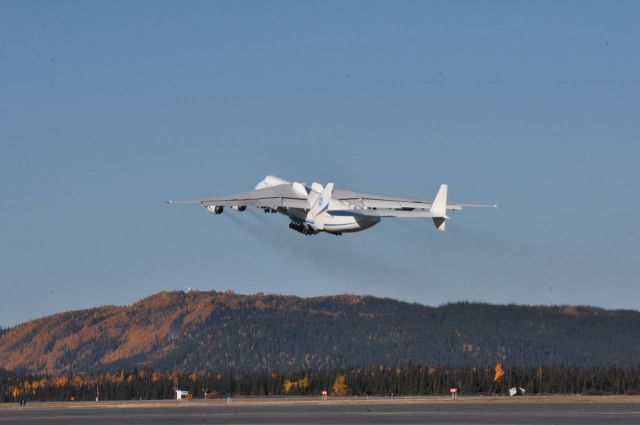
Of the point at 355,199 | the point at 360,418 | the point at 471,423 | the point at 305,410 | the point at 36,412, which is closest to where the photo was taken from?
the point at 471,423

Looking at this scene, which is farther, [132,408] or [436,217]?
[132,408]

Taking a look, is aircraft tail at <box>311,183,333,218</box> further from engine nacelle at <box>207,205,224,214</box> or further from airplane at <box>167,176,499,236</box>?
engine nacelle at <box>207,205,224,214</box>

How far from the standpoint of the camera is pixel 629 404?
167 metres

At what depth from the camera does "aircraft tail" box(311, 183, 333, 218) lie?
489 ft

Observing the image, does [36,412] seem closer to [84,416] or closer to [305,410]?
[84,416]

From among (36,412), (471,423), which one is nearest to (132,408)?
(36,412)

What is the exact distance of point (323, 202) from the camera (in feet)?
490

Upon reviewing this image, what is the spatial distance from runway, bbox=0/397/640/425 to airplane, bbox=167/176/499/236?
1958cm

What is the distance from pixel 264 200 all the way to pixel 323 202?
8.28 m

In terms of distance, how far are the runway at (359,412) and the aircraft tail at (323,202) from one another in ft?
69.5

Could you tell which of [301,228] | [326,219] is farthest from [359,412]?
[326,219]

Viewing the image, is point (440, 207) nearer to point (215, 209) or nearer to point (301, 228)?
point (301, 228)

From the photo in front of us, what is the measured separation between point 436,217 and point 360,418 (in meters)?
21.6

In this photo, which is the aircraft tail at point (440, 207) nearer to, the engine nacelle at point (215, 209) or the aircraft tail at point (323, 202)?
the aircraft tail at point (323, 202)
